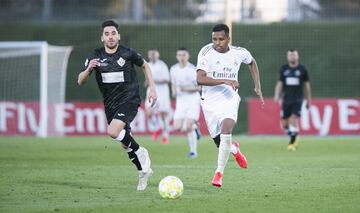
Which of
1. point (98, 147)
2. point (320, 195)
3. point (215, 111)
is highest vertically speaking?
point (215, 111)

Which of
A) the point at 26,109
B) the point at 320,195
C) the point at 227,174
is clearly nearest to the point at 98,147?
the point at 26,109

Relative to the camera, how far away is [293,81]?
2267 centimetres

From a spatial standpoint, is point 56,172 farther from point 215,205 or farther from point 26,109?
point 26,109

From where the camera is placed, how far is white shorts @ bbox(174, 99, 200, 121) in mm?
20359

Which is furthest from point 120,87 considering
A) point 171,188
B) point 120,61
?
point 171,188

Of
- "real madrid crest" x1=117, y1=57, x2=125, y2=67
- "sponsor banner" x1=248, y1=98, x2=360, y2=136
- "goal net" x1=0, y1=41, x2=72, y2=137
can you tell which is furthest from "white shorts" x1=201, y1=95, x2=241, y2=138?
"sponsor banner" x1=248, y1=98, x2=360, y2=136

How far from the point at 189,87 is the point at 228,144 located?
8571 mm

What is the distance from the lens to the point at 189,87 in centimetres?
2084

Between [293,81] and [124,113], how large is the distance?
11.3m

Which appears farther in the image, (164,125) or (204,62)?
(164,125)

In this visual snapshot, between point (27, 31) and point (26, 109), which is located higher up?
point (27, 31)

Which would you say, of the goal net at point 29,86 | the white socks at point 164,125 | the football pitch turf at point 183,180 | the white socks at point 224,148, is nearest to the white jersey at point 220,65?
the white socks at point 224,148

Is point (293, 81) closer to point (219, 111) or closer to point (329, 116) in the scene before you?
point (329, 116)

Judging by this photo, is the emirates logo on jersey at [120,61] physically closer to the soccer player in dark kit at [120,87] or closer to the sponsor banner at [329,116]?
the soccer player in dark kit at [120,87]
